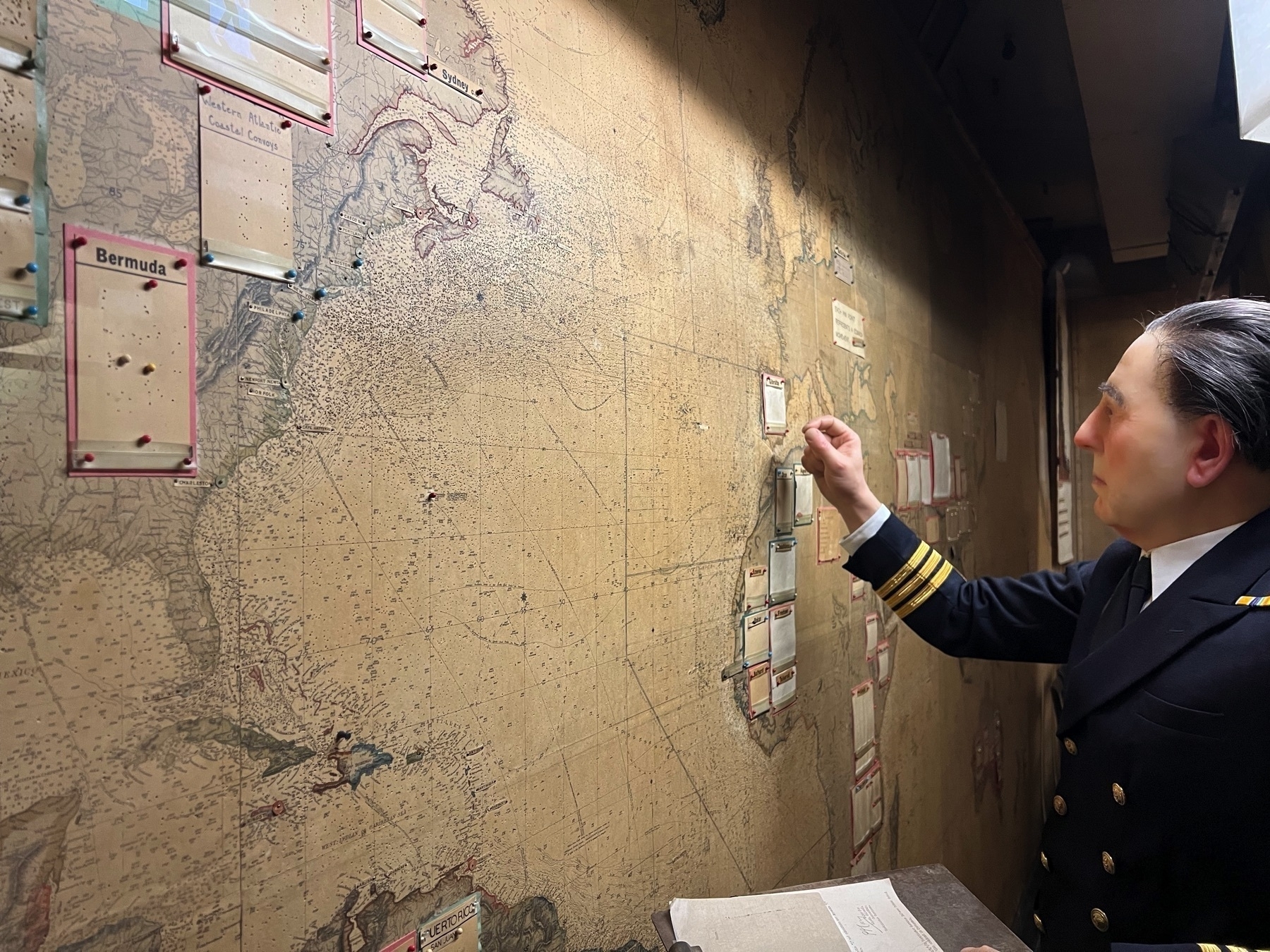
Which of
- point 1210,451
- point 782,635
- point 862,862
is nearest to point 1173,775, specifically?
point 1210,451

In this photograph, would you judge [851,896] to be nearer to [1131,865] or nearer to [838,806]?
[1131,865]

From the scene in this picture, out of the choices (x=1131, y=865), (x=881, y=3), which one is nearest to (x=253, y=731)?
(x=1131, y=865)

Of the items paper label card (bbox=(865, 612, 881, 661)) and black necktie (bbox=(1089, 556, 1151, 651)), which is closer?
black necktie (bbox=(1089, 556, 1151, 651))

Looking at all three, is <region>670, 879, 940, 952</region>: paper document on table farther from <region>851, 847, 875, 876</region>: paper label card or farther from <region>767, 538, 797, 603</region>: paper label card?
<region>851, 847, 875, 876</region>: paper label card

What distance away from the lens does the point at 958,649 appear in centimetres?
173

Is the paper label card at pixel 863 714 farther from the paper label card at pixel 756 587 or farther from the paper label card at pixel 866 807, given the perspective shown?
the paper label card at pixel 756 587

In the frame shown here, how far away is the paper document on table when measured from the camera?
1.00 metres

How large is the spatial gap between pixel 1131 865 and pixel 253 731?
1.21m

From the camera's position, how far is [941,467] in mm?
2723

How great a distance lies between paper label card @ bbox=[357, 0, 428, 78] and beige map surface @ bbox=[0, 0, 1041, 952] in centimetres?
2

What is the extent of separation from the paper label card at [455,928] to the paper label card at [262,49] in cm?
84

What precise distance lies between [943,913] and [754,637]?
1.81ft

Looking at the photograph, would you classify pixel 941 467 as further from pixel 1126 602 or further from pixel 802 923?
pixel 802 923

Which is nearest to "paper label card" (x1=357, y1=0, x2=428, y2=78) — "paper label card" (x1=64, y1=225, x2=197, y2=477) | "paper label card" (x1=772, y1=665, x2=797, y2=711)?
"paper label card" (x1=64, y1=225, x2=197, y2=477)
